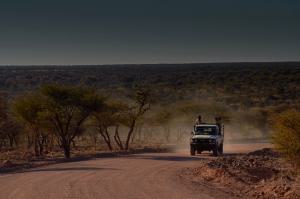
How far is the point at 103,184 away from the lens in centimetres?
2364

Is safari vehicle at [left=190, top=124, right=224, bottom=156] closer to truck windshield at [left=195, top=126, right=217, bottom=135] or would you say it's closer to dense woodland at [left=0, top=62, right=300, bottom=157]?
truck windshield at [left=195, top=126, right=217, bottom=135]

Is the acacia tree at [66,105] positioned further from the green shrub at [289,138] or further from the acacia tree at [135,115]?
the green shrub at [289,138]

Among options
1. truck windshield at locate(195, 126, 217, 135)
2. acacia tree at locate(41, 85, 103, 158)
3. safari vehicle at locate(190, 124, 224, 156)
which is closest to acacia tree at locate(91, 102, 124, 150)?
acacia tree at locate(41, 85, 103, 158)

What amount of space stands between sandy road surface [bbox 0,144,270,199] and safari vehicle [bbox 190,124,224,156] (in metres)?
10.1

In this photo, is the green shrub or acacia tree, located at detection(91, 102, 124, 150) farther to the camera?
acacia tree, located at detection(91, 102, 124, 150)

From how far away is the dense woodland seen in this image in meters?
55.4

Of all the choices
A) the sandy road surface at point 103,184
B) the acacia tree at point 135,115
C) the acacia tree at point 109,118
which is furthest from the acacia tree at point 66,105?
the sandy road surface at point 103,184

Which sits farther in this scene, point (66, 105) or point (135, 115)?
point (135, 115)

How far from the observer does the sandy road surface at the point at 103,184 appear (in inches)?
813

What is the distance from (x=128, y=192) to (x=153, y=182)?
10.9ft

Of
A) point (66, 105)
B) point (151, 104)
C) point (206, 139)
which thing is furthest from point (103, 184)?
point (151, 104)

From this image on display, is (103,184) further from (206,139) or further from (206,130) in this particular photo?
(206,130)

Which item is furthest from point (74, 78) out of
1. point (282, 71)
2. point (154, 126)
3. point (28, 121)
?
point (28, 121)

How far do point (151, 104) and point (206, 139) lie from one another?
48.9m
